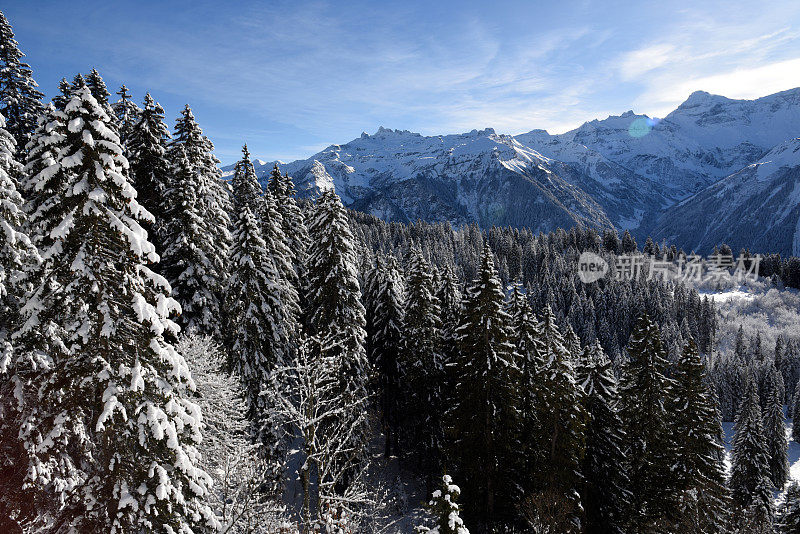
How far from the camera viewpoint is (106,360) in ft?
29.6

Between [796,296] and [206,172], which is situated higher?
[206,172]

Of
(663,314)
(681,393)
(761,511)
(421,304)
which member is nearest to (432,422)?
(421,304)

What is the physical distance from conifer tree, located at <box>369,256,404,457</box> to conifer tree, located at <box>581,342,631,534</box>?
44.6ft

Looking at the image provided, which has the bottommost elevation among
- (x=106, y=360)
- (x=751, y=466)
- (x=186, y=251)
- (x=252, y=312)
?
(x=751, y=466)

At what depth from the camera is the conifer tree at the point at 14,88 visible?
25062 mm

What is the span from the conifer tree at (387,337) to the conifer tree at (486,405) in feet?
25.2

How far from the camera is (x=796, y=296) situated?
477 ft

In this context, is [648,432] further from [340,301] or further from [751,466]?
[751,466]

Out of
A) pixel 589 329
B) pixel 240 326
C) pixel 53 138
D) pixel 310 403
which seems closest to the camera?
pixel 53 138

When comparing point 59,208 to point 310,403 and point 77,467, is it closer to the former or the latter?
point 77,467

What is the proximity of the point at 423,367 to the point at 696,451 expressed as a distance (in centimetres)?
1727

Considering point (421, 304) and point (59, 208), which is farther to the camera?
point (421, 304)

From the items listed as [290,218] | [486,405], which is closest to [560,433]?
[486,405]

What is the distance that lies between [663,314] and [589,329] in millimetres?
35621
